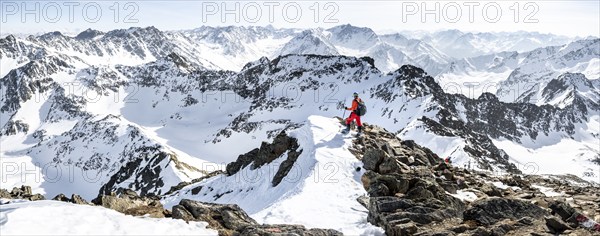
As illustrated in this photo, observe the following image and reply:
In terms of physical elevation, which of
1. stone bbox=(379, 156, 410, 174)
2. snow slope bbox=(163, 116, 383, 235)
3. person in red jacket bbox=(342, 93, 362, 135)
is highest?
person in red jacket bbox=(342, 93, 362, 135)

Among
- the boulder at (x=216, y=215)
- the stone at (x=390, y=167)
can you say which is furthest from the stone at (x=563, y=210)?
the boulder at (x=216, y=215)

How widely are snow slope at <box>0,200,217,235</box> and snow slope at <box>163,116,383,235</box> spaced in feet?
18.9

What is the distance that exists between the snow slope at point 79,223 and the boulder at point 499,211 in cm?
946

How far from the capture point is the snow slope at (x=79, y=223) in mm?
11984

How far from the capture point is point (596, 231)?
48.9ft

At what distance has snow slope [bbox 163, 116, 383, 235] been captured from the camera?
1952 cm

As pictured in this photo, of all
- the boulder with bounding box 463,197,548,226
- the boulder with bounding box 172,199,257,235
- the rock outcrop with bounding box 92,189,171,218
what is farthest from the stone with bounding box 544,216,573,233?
the rock outcrop with bounding box 92,189,171,218

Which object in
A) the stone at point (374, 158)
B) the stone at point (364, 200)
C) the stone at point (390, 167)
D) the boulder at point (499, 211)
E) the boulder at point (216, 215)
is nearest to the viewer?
the boulder at point (216, 215)

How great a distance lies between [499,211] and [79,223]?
14174 millimetres

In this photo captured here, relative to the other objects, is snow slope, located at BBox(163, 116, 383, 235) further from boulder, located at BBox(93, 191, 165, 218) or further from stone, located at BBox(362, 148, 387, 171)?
boulder, located at BBox(93, 191, 165, 218)

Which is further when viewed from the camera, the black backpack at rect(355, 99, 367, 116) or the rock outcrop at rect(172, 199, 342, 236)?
the black backpack at rect(355, 99, 367, 116)

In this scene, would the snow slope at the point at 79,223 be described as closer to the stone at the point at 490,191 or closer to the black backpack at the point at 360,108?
the stone at the point at 490,191

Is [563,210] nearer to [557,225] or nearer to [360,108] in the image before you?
[557,225]

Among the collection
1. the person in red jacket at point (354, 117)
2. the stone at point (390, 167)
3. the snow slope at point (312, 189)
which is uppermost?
the person in red jacket at point (354, 117)
